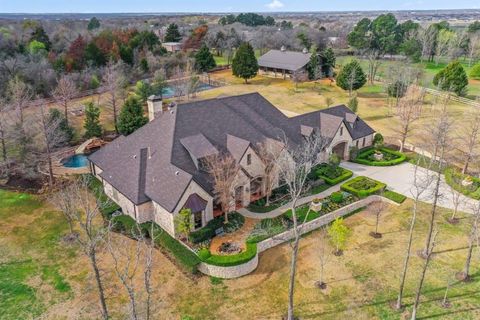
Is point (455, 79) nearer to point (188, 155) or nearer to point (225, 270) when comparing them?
point (188, 155)

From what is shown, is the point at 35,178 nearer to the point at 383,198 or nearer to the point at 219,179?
the point at 219,179

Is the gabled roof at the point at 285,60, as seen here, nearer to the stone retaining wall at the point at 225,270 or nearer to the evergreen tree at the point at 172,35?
the evergreen tree at the point at 172,35

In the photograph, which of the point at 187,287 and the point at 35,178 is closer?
the point at 187,287

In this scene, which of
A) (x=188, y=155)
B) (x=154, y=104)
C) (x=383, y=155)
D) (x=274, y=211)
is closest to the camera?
(x=188, y=155)

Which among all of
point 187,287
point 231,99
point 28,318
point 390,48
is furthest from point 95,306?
point 390,48

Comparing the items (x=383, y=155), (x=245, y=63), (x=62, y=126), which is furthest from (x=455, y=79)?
(x=62, y=126)
